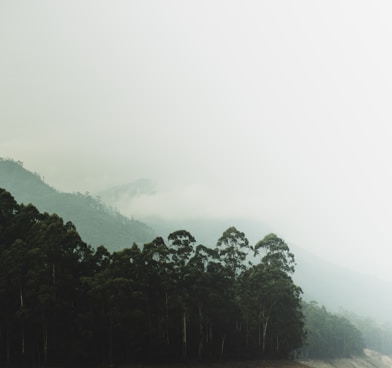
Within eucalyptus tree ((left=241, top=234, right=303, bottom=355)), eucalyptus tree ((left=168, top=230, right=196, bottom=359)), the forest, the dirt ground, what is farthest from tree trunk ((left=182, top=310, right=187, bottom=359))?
the dirt ground

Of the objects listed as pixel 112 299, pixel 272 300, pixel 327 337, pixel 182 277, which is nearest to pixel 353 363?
pixel 327 337

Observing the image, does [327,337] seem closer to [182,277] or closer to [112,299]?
[182,277]

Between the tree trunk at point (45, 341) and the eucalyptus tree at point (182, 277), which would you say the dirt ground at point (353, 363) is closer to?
the eucalyptus tree at point (182, 277)

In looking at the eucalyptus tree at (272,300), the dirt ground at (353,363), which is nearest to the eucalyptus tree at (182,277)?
the eucalyptus tree at (272,300)

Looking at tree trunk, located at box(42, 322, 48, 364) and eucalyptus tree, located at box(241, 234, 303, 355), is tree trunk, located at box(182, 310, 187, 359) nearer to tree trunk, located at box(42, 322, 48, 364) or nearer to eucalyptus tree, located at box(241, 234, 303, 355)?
eucalyptus tree, located at box(241, 234, 303, 355)

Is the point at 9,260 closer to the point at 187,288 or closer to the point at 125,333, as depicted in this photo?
the point at 125,333

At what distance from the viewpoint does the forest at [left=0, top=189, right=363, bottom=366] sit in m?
44.9

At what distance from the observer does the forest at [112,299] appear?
4488cm

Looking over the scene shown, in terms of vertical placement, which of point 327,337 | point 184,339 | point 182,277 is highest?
point 182,277

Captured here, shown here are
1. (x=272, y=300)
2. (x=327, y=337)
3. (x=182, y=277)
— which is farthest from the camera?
(x=327, y=337)

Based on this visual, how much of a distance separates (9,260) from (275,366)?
1495 inches

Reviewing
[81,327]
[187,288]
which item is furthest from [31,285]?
[187,288]

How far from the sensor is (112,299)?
4678cm

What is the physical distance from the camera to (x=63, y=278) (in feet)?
153
